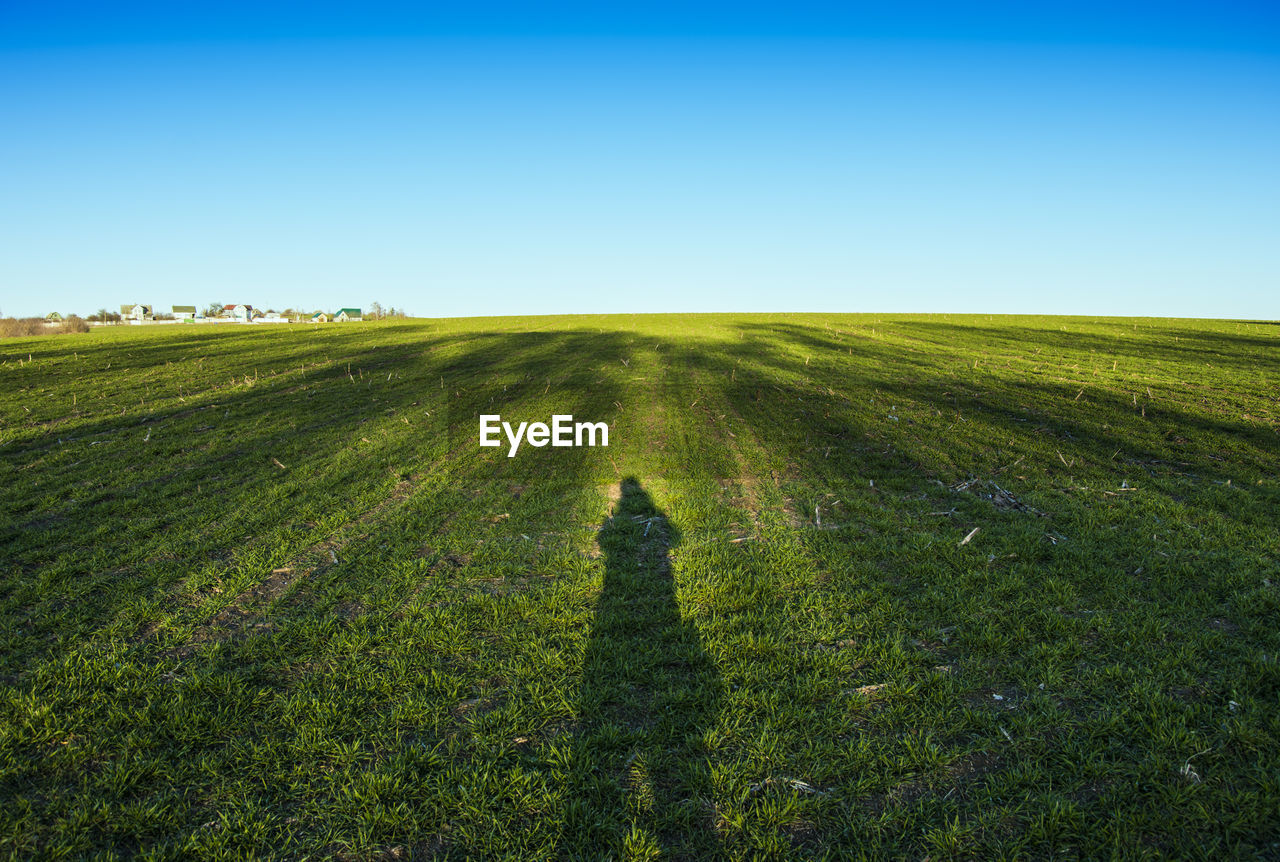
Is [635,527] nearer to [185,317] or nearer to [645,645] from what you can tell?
[645,645]

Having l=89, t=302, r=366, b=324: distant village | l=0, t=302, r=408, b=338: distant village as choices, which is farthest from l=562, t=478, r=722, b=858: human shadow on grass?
l=89, t=302, r=366, b=324: distant village

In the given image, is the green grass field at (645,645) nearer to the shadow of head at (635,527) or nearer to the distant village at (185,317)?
the shadow of head at (635,527)

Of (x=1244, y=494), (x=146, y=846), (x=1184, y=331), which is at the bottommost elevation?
(x=146, y=846)

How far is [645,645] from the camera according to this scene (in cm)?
494

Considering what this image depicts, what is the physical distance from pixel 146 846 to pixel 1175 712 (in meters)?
6.58

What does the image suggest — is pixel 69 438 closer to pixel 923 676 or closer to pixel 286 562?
pixel 286 562

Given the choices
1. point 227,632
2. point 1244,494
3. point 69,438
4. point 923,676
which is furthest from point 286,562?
point 1244,494

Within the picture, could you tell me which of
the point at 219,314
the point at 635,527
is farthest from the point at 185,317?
the point at 635,527

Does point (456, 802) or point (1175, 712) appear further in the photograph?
point (1175, 712)

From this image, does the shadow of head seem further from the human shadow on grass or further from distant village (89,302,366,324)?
distant village (89,302,366,324)

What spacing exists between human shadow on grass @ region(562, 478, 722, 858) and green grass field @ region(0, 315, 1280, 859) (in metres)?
0.03

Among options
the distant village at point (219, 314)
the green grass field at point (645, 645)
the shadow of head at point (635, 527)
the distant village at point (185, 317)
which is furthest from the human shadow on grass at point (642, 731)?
the distant village at point (219, 314)

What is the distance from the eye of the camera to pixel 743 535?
7398mm

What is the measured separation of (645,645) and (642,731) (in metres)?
1.03
